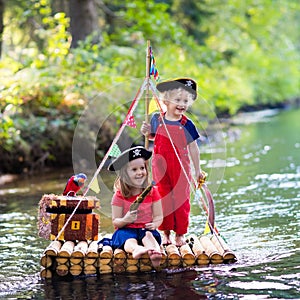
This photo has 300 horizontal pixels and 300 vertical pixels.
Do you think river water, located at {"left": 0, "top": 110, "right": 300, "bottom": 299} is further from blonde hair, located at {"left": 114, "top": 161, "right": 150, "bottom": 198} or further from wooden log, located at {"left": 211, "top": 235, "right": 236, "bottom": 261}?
blonde hair, located at {"left": 114, "top": 161, "right": 150, "bottom": 198}

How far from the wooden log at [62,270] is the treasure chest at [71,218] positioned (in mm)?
499

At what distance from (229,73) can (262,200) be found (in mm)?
22415

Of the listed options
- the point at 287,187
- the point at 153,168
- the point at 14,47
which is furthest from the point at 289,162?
the point at 14,47

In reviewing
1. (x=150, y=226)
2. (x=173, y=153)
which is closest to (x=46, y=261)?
(x=150, y=226)

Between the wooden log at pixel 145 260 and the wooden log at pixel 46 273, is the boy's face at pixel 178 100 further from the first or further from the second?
the wooden log at pixel 46 273

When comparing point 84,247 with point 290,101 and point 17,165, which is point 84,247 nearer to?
point 17,165

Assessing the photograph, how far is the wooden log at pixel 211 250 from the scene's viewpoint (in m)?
6.51

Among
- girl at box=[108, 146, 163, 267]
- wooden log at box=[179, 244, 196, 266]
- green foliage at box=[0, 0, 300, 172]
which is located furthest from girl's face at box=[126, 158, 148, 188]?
green foliage at box=[0, 0, 300, 172]

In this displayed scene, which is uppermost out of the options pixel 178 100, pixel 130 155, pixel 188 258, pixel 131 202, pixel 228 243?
pixel 178 100

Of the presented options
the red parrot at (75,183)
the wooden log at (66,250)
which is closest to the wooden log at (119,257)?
the wooden log at (66,250)

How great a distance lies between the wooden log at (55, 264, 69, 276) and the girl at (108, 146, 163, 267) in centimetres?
49

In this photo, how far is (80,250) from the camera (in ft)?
21.3

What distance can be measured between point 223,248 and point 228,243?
33.5 inches

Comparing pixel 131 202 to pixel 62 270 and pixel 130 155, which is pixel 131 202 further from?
pixel 62 270
